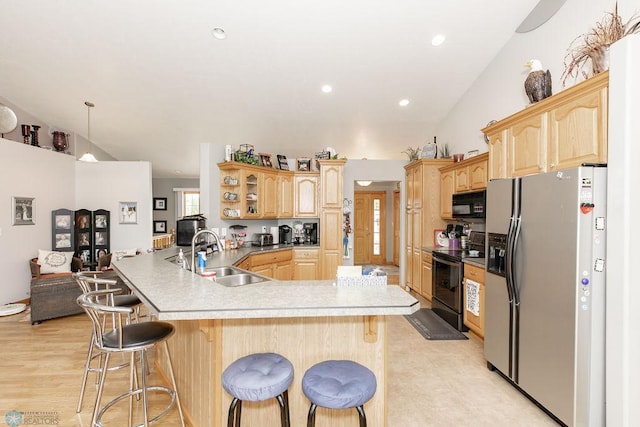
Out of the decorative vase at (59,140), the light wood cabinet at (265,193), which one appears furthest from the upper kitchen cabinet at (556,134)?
the decorative vase at (59,140)

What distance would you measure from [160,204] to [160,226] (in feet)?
2.19

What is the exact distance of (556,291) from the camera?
6.90 ft

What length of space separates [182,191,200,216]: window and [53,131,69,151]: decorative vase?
148 inches

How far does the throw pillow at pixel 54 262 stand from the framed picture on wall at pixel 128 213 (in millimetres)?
1407

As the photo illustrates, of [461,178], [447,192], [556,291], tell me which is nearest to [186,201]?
[447,192]

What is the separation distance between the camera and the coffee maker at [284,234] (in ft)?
→ 18.6

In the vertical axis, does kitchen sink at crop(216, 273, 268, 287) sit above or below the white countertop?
below

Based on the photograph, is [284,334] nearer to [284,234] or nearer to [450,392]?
[450,392]

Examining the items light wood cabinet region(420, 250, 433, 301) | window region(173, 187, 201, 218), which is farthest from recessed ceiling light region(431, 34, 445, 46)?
window region(173, 187, 201, 218)

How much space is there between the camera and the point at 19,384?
260 cm

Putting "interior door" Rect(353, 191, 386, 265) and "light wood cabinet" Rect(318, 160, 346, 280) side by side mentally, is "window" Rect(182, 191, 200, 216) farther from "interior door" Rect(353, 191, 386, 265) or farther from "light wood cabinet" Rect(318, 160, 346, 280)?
"light wood cabinet" Rect(318, 160, 346, 280)

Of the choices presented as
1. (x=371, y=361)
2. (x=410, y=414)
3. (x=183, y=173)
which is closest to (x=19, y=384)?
(x=371, y=361)

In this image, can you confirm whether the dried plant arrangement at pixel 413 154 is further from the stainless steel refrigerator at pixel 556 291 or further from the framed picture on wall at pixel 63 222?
the framed picture on wall at pixel 63 222

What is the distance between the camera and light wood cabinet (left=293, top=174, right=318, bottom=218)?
5609mm
